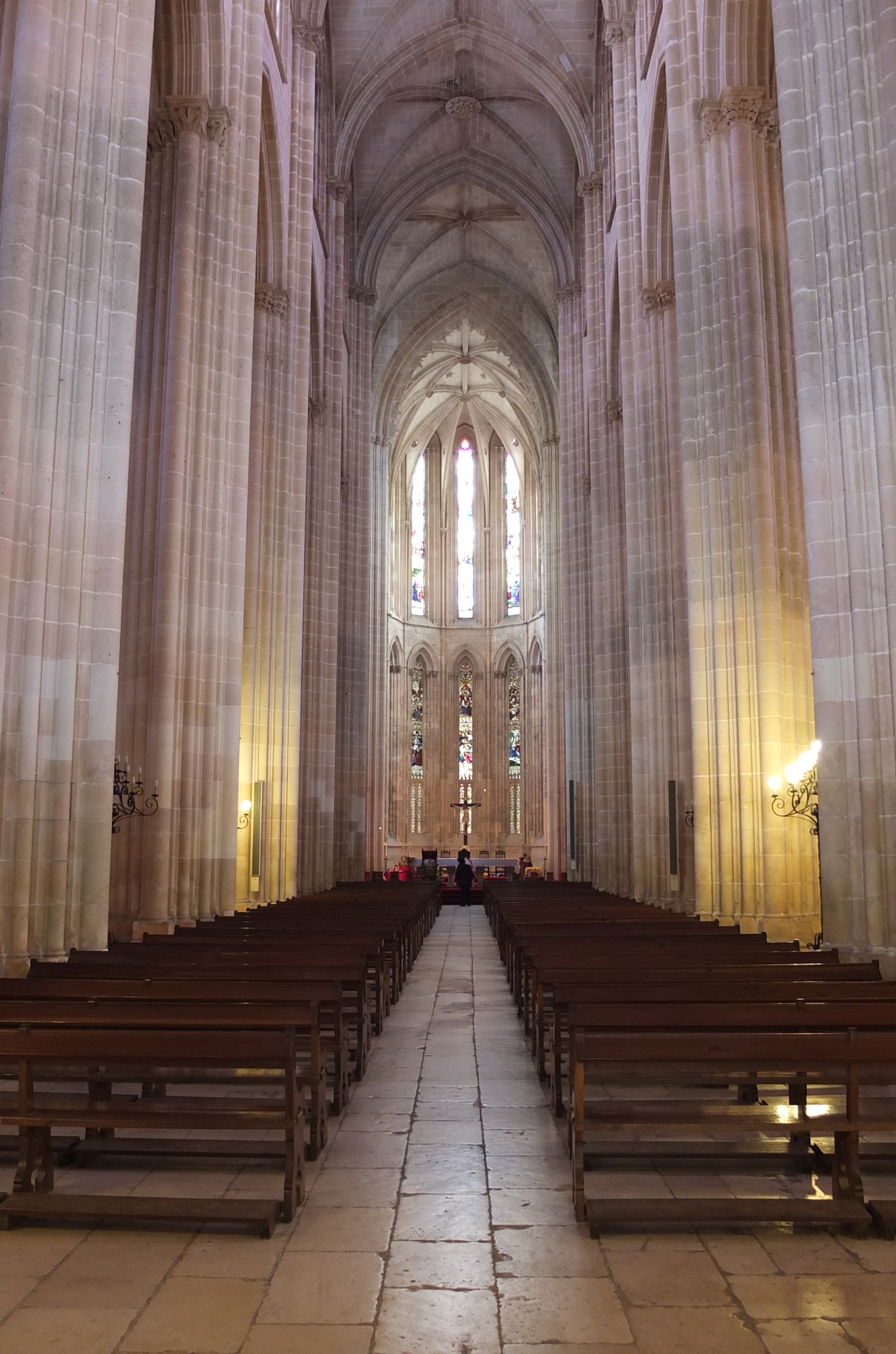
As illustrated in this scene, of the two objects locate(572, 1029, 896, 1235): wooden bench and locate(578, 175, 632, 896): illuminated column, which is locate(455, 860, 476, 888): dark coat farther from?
locate(572, 1029, 896, 1235): wooden bench

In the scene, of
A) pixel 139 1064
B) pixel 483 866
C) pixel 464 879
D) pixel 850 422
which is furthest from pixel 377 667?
pixel 139 1064

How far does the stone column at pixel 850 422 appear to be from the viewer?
942cm

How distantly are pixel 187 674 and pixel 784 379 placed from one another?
8.41m

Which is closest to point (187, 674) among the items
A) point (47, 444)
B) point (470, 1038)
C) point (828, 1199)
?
point (47, 444)

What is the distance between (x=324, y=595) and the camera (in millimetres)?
25531

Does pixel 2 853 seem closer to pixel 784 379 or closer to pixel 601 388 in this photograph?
pixel 784 379

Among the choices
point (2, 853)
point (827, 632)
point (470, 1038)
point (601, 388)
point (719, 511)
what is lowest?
point (470, 1038)

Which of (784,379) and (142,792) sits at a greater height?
(784,379)

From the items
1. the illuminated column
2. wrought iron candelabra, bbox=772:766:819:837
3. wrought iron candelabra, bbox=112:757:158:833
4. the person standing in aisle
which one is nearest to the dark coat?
the person standing in aisle

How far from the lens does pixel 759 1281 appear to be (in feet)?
13.5

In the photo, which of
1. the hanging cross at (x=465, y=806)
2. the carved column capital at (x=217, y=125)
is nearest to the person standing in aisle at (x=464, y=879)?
the hanging cross at (x=465, y=806)

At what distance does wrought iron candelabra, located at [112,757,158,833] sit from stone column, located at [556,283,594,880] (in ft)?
57.0

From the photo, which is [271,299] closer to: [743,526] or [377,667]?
[743,526]

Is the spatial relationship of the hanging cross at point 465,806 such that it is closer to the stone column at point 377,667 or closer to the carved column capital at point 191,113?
the stone column at point 377,667
